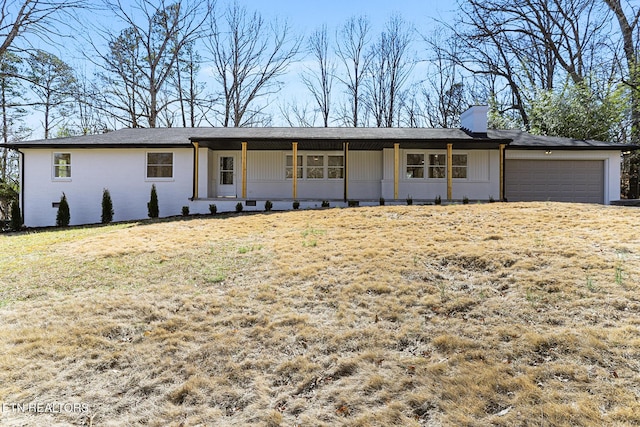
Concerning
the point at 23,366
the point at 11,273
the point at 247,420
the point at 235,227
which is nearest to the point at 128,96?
the point at 235,227

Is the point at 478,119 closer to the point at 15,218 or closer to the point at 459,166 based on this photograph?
the point at 459,166

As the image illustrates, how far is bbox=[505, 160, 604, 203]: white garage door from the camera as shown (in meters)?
14.8

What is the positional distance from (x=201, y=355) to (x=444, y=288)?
3166 mm

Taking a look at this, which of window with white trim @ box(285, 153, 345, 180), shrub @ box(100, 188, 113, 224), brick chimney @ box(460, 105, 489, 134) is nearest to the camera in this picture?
shrub @ box(100, 188, 113, 224)

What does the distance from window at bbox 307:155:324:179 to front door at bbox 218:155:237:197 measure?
314 centimetres

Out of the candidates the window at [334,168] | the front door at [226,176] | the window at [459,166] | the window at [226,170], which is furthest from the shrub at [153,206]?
the window at [459,166]

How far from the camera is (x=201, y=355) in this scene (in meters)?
4.01

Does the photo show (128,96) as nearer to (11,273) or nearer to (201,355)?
(11,273)

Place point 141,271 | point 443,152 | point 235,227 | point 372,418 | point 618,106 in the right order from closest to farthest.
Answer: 1. point 372,418
2. point 141,271
3. point 235,227
4. point 443,152
5. point 618,106

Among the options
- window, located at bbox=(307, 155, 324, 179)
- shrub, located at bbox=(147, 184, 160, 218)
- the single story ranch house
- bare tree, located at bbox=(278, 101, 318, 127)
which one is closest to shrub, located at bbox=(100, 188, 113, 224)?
the single story ranch house

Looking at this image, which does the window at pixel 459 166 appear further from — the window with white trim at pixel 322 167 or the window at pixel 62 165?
the window at pixel 62 165

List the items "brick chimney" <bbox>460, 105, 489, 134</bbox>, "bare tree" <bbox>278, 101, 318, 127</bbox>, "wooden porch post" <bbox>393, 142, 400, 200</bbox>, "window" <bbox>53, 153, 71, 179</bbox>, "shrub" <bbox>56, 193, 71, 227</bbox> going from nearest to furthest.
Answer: "shrub" <bbox>56, 193, 71, 227</bbox>
"wooden porch post" <bbox>393, 142, 400, 200</bbox>
"window" <bbox>53, 153, 71, 179</bbox>
"brick chimney" <bbox>460, 105, 489, 134</bbox>
"bare tree" <bbox>278, 101, 318, 127</bbox>

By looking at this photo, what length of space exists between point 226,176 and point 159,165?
2.77 metres

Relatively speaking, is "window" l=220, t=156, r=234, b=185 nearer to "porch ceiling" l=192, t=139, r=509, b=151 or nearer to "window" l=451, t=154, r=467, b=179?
"porch ceiling" l=192, t=139, r=509, b=151
